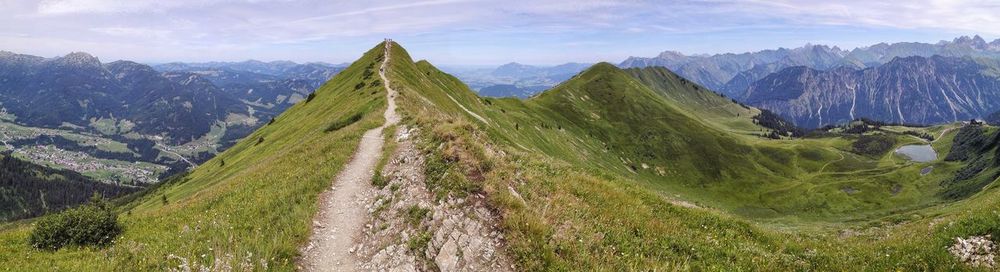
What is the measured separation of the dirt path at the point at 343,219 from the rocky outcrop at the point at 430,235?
1.78ft

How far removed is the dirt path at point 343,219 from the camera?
52.4 ft

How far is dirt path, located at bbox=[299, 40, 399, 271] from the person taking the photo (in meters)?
16.0

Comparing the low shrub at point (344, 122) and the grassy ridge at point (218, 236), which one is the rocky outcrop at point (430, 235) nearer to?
the grassy ridge at point (218, 236)

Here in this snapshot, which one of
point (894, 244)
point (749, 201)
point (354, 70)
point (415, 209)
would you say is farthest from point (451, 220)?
point (749, 201)

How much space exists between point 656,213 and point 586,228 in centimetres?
528

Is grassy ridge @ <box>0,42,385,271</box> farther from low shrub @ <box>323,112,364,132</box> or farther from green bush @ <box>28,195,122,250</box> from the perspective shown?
low shrub @ <box>323,112,364,132</box>

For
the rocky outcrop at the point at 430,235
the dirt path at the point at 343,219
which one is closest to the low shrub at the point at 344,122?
the dirt path at the point at 343,219

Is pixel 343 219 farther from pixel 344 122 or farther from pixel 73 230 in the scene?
pixel 344 122

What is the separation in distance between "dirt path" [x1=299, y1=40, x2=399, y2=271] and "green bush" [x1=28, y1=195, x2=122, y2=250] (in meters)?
7.39

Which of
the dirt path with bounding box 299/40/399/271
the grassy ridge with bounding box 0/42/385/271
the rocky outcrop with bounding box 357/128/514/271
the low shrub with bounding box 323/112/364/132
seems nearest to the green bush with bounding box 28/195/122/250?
the grassy ridge with bounding box 0/42/385/271

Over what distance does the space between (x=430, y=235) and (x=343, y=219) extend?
18.8ft

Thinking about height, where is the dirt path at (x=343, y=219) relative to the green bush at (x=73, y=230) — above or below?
below

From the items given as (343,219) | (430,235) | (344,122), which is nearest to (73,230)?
(343,219)

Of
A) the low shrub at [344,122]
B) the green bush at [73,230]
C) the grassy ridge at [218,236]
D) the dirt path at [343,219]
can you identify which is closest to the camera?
the grassy ridge at [218,236]
